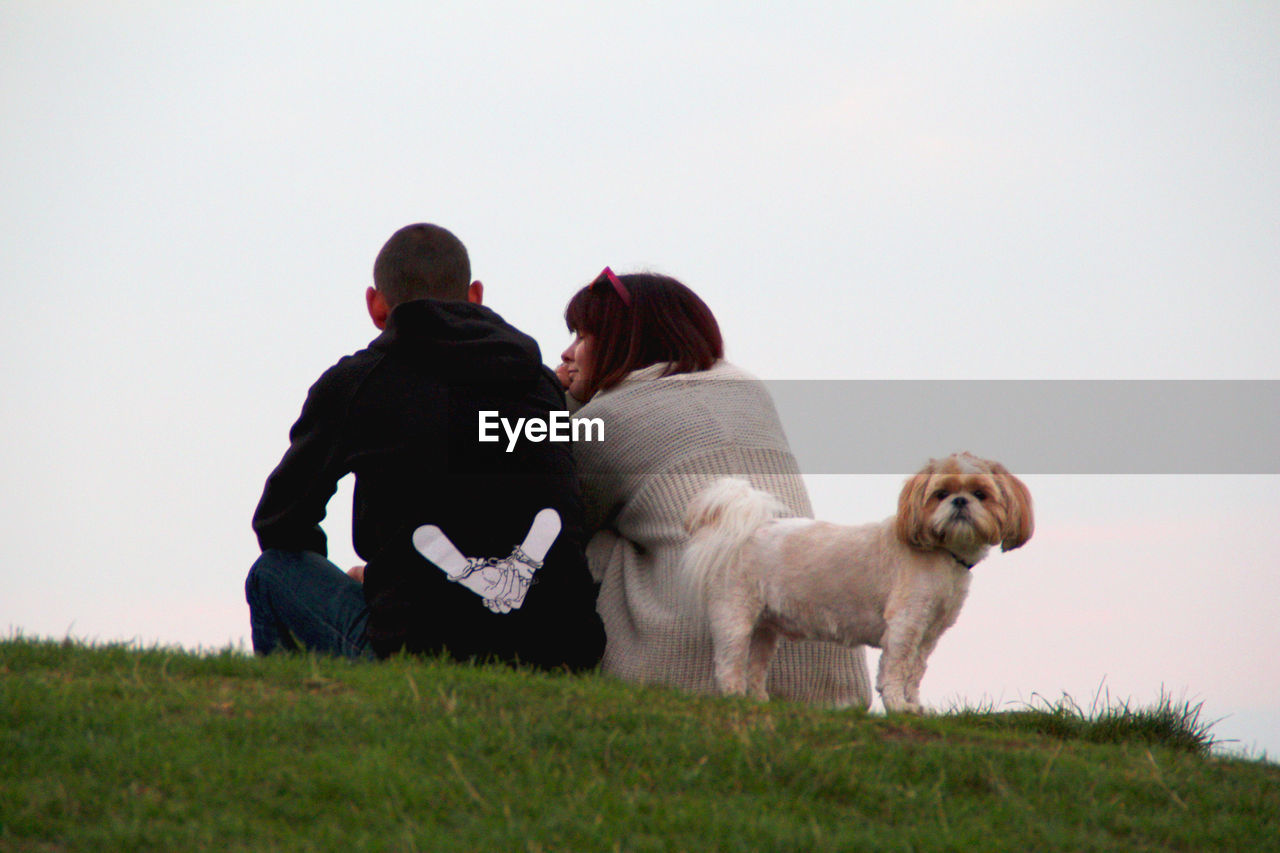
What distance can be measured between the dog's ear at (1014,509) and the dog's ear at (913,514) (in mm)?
336

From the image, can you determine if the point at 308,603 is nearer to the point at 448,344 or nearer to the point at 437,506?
the point at 437,506

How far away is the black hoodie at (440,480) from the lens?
211 inches

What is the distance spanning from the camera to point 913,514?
17.4 feet

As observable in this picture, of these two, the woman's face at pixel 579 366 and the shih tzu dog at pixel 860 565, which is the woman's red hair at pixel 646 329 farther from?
the shih tzu dog at pixel 860 565

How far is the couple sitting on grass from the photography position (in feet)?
17.7

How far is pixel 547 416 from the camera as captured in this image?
571cm

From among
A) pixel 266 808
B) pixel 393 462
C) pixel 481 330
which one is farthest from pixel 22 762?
pixel 481 330

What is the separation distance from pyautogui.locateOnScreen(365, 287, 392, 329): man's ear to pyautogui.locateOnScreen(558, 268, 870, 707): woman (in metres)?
0.99

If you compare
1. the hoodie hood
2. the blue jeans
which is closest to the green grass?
the blue jeans

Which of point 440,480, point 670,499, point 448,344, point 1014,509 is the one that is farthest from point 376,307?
point 1014,509

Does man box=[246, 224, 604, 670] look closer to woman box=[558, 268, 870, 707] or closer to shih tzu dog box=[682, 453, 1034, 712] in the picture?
woman box=[558, 268, 870, 707]

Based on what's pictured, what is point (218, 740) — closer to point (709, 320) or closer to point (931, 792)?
point (931, 792)

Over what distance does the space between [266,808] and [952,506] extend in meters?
3.06

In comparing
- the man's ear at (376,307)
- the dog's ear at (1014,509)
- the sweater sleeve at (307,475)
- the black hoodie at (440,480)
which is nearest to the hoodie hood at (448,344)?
the black hoodie at (440,480)
